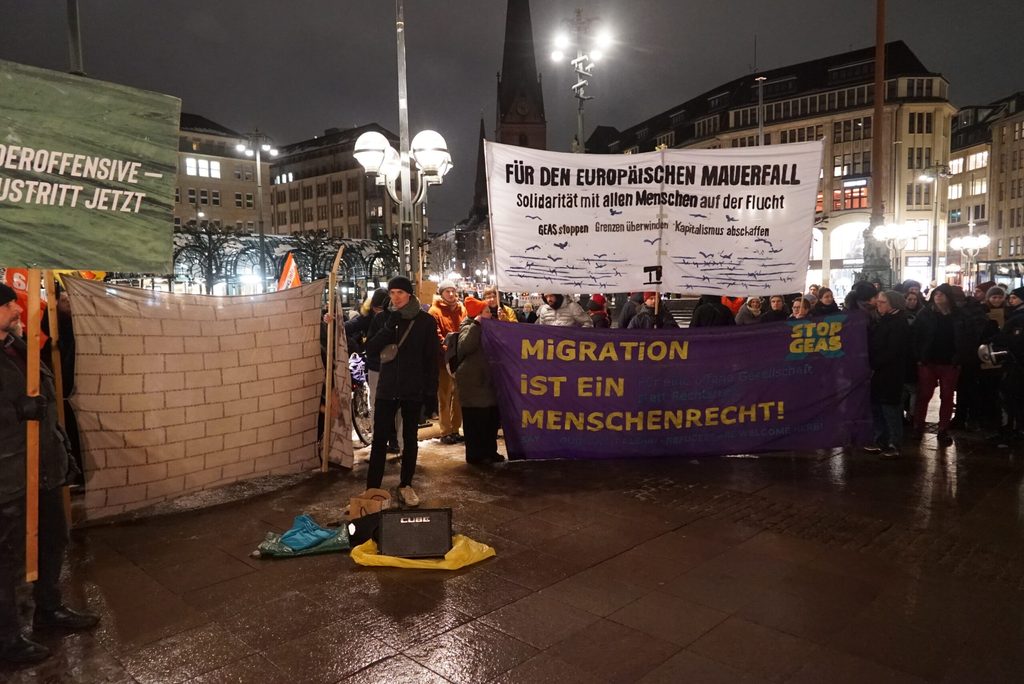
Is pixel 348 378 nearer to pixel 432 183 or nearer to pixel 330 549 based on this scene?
pixel 330 549

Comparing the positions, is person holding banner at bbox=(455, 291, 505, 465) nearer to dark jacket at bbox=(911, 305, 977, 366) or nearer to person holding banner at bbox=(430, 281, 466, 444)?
person holding banner at bbox=(430, 281, 466, 444)

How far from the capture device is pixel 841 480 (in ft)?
22.4

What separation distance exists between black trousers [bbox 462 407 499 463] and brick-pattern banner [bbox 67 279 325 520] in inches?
63.7

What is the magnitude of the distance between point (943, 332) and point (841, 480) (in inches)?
113

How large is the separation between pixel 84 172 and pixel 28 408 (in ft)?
4.75

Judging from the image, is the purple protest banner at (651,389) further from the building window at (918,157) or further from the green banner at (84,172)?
the building window at (918,157)

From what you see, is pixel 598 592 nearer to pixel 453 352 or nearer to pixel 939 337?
pixel 453 352

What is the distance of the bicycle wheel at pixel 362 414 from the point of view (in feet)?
29.5

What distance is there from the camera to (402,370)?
20.4ft

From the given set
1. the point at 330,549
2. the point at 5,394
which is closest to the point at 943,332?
the point at 330,549

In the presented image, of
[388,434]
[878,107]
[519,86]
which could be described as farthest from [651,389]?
[519,86]

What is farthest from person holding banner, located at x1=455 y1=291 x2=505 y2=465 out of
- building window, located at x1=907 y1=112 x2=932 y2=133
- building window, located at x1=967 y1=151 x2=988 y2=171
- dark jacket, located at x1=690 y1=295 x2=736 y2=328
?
building window, located at x1=967 y1=151 x2=988 y2=171

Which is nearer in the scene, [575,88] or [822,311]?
[822,311]

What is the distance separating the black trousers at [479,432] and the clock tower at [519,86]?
3232 inches
